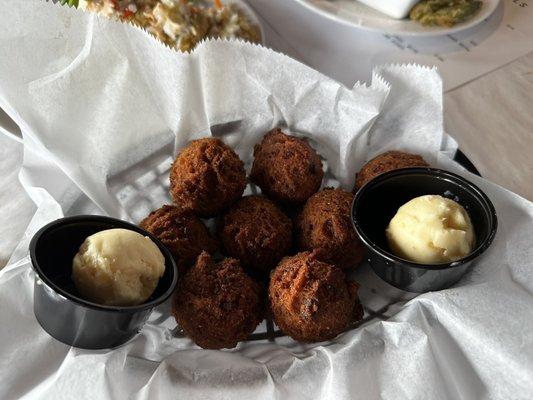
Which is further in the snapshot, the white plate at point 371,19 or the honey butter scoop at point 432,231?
the white plate at point 371,19

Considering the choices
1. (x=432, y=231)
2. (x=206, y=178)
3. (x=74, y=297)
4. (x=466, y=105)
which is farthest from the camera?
(x=466, y=105)

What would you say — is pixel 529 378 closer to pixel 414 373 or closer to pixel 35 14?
pixel 414 373

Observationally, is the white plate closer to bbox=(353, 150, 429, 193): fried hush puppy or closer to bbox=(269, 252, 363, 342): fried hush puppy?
bbox=(353, 150, 429, 193): fried hush puppy

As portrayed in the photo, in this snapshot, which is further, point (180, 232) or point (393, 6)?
point (393, 6)

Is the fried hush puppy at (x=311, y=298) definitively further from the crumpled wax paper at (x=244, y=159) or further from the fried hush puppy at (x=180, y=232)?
the fried hush puppy at (x=180, y=232)

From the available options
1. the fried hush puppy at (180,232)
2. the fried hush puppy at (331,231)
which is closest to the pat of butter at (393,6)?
the fried hush puppy at (331,231)

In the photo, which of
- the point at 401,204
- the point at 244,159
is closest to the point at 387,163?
the point at 401,204

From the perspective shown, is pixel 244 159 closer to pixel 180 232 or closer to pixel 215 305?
pixel 180 232
